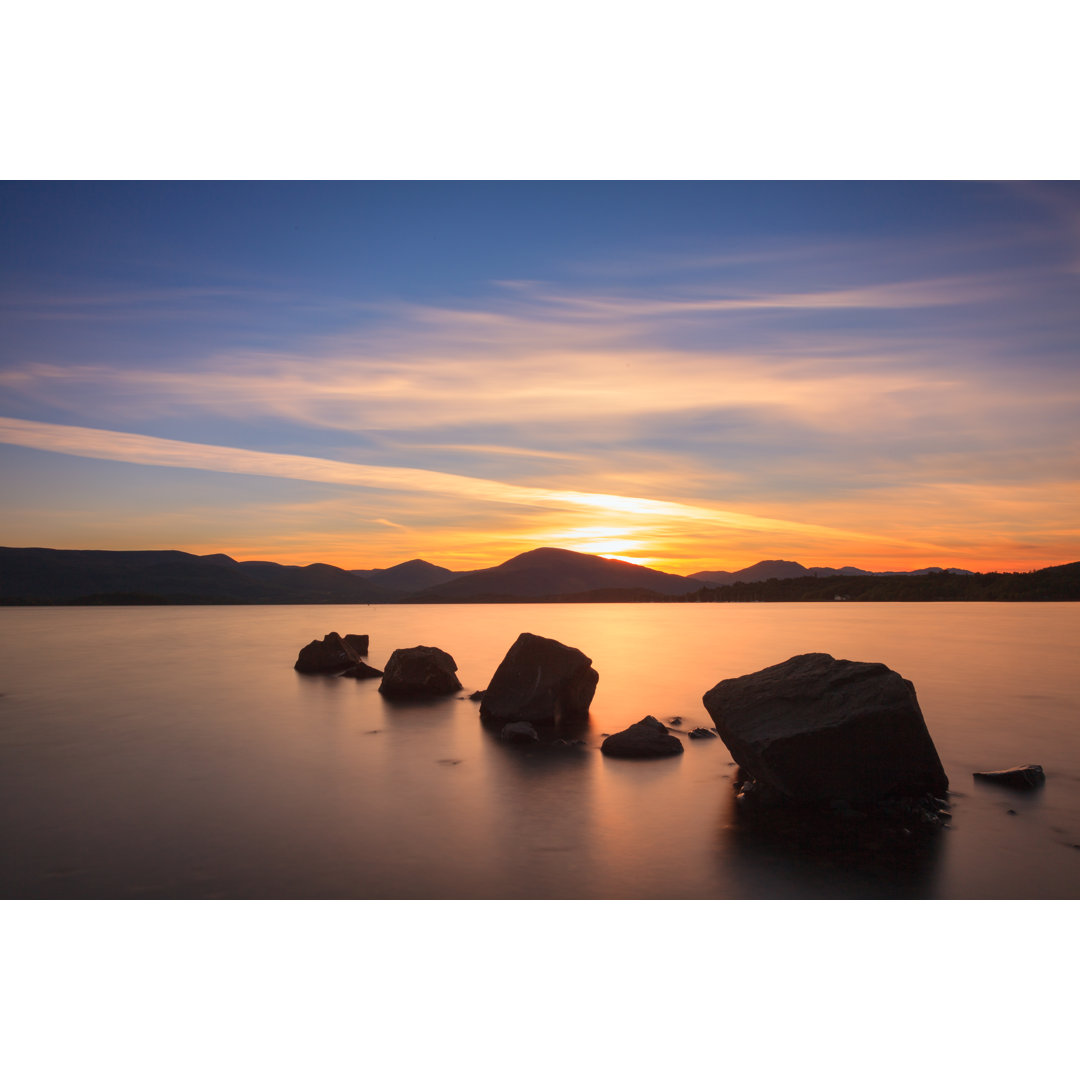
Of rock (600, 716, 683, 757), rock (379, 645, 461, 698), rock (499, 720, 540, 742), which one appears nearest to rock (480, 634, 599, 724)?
rock (499, 720, 540, 742)

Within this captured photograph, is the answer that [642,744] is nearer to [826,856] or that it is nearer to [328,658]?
[826,856]

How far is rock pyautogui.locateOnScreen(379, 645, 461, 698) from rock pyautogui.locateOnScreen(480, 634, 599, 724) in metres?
5.13

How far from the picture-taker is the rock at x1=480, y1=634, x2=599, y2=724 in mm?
18203

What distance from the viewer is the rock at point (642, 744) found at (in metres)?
15.0

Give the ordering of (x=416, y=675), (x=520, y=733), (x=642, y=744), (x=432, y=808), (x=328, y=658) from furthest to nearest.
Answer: (x=328, y=658)
(x=416, y=675)
(x=520, y=733)
(x=642, y=744)
(x=432, y=808)

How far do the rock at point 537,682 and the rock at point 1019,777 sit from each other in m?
8.92

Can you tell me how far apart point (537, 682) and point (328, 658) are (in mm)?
17160

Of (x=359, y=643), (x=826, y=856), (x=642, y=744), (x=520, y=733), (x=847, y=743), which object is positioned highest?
(x=847, y=743)

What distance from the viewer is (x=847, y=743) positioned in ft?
34.0

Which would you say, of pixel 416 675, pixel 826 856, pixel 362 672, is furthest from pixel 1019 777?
pixel 362 672

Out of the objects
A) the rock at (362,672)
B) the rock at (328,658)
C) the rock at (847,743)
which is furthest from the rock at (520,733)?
the rock at (328,658)

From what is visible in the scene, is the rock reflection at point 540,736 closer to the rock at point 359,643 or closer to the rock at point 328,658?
the rock at point 328,658

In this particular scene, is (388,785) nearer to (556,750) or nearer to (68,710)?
(556,750)

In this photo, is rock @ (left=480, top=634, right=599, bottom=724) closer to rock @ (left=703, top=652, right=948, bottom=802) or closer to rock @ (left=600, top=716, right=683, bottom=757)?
rock @ (left=600, top=716, right=683, bottom=757)
